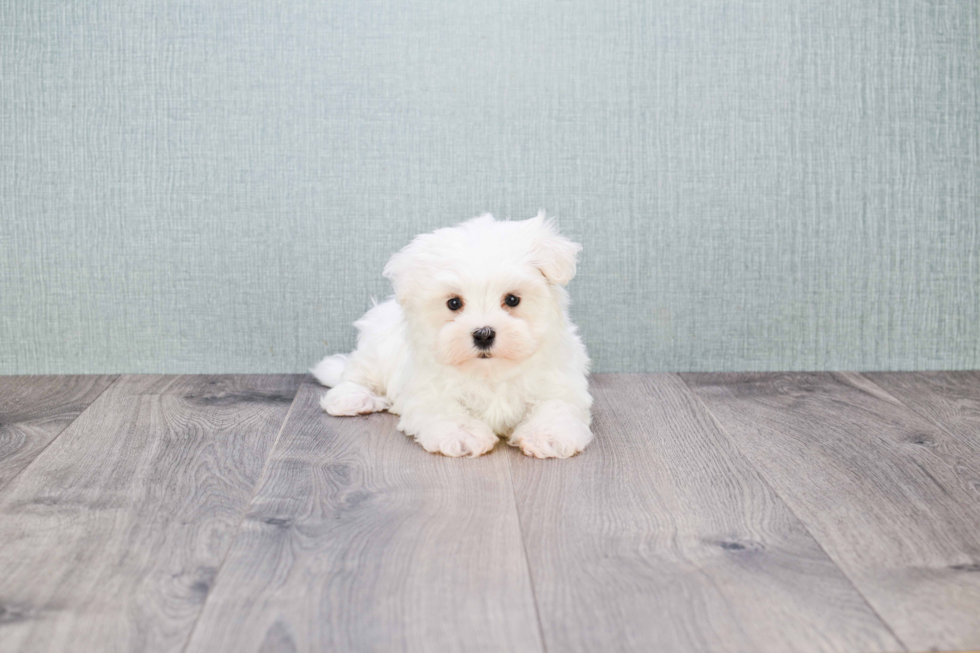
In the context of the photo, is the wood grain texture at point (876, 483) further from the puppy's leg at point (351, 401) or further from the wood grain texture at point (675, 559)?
the puppy's leg at point (351, 401)

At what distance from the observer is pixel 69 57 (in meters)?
2.54

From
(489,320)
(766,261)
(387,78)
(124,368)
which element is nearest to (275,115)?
(387,78)

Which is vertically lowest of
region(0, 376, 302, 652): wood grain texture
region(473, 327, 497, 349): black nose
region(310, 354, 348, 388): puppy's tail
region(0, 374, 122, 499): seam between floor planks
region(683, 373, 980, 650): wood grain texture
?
region(683, 373, 980, 650): wood grain texture

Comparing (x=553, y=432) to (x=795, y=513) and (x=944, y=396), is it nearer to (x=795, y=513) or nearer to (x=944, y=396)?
(x=795, y=513)

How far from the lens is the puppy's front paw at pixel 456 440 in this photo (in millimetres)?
1938

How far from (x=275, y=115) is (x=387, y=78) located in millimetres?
342

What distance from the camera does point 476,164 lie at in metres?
2.62

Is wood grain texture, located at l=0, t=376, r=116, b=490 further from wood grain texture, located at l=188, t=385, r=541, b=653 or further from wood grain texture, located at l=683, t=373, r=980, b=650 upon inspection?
wood grain texture, located at l=683, t=373, r=980, b=650

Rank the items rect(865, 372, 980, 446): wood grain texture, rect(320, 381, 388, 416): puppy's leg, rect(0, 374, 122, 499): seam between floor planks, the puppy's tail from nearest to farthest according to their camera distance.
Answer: rect(0, 374, 122, 499): seam between floor planks → rect(865, 372, 980, 446): wood grain texture → rect(320, 381, 388, 416): puppy's leg → the puppy's tail

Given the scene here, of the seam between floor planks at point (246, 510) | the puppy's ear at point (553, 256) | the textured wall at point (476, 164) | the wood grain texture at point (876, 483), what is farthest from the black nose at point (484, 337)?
the textured wall at point (476, 164)

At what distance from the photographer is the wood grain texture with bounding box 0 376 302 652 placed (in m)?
1.22

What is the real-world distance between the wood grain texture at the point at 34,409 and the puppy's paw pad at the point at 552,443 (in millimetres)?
1059

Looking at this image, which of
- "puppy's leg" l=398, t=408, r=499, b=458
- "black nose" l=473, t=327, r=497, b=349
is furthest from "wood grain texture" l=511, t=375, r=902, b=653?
"black nose" l=473, t=327, r=497, b=349

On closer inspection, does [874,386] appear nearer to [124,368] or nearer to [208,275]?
[208,275]
